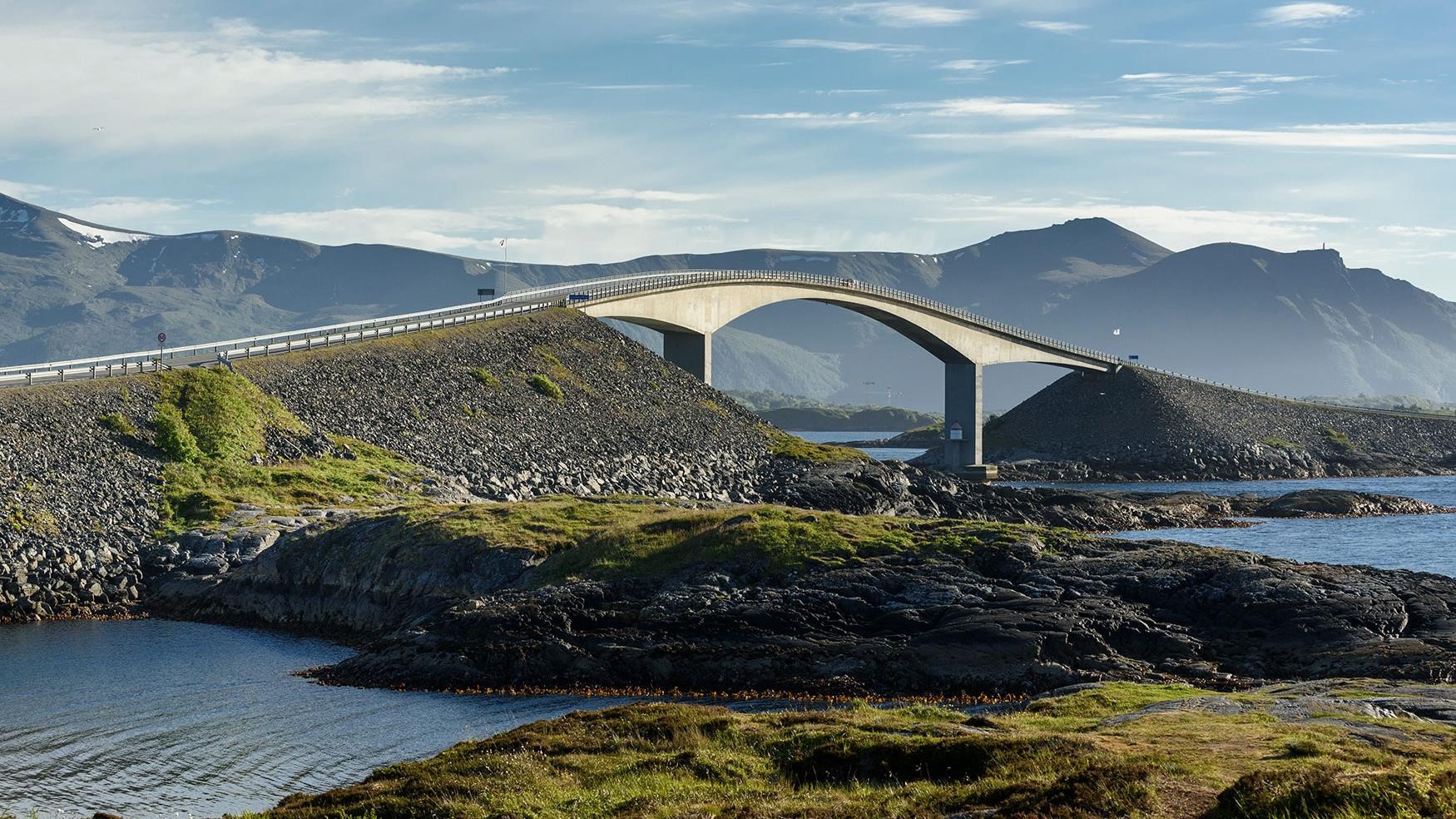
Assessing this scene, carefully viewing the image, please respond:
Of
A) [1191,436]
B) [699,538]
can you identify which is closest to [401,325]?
[699,538]

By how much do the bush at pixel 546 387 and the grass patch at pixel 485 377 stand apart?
264 centimetres

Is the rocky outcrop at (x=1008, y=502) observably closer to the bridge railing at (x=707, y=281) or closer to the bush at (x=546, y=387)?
the bush at (x=546, y=387)

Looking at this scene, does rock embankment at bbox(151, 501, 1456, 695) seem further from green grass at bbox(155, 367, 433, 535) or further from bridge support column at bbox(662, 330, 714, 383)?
bridge support column at bbox(662, 330, 714, 383)

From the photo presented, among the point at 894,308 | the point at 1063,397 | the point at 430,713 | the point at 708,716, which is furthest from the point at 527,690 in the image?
the point at 1063,397

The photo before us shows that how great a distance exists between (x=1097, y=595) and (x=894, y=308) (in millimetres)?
99880

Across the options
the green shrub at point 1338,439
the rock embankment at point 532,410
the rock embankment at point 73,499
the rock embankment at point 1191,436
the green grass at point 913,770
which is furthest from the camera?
the green shrub at point 1338,439

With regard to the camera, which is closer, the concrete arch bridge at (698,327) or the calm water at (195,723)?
the calm water at (195,723)

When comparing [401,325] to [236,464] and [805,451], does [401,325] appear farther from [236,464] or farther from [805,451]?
[236,464]

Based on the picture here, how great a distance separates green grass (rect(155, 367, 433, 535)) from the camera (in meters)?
58.9

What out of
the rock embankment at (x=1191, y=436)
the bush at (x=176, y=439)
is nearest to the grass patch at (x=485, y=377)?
the bush at (x=176, y=439)

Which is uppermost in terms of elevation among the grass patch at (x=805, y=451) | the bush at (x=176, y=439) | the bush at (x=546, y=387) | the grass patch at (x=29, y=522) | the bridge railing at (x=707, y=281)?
the bridge railing at (x=707, y=281)

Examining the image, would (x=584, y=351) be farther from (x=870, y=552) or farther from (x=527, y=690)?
(x=527, y=690)

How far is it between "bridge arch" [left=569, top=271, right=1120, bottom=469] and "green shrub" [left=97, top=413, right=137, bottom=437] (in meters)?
44.5

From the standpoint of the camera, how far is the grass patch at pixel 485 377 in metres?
87.3
